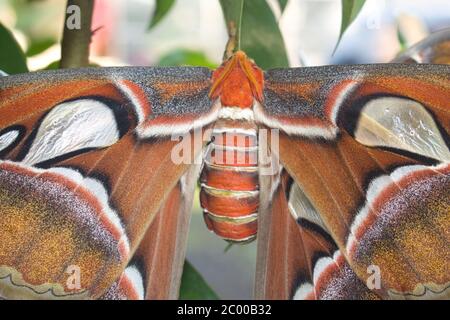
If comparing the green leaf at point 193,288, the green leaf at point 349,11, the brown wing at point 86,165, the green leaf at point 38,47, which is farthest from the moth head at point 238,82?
the green leaf at point 38,47

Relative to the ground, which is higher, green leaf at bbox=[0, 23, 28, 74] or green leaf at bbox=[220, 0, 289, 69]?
green leaf at bbox=[220, 0, 289, 69]

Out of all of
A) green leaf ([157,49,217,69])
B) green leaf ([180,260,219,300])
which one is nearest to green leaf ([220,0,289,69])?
green leaf ([180,260,219,300])

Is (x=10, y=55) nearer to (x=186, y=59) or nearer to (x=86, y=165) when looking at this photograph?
(x=86, y=165)

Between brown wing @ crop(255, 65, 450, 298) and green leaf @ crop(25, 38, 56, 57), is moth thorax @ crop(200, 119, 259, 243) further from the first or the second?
green leaf @ crop(25, 38, 56, 57)

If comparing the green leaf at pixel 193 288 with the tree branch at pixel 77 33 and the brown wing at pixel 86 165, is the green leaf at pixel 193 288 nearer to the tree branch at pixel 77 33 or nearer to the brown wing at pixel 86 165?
the brown wing at pixel 86 165

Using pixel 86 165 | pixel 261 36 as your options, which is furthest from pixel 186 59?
pixel 86 165
